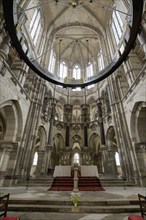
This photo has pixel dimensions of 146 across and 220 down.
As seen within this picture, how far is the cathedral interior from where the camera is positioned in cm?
846

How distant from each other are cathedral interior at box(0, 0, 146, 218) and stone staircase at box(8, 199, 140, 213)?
519cm

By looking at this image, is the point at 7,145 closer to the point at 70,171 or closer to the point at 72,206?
Answer: the point at 70,171

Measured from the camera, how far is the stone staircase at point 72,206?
464 cm

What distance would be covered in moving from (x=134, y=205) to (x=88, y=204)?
1875mm

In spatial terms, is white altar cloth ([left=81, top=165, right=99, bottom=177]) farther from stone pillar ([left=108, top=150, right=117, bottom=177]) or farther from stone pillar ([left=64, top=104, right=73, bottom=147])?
stone pillar ([left=64, top=104, right=73, bottom=147])

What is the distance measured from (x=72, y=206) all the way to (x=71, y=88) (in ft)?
47.9

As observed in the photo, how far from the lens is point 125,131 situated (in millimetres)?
11734

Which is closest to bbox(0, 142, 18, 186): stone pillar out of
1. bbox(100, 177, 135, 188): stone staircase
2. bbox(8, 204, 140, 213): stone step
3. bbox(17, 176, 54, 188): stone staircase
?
bbox(17, 176, 54, 188): stone staircase

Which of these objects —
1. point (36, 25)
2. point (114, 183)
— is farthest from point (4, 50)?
point (114, 183)

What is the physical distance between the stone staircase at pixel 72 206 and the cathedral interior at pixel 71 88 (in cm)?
519

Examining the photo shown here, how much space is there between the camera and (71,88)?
1777cm

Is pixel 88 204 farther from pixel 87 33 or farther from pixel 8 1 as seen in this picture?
pixel 87 33

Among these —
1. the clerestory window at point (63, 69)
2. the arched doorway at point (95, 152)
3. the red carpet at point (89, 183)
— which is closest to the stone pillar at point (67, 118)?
the arched doorway at point (95, 152)

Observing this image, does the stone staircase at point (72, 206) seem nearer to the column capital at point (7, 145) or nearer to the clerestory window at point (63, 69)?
the column capital at point (7, 145)
